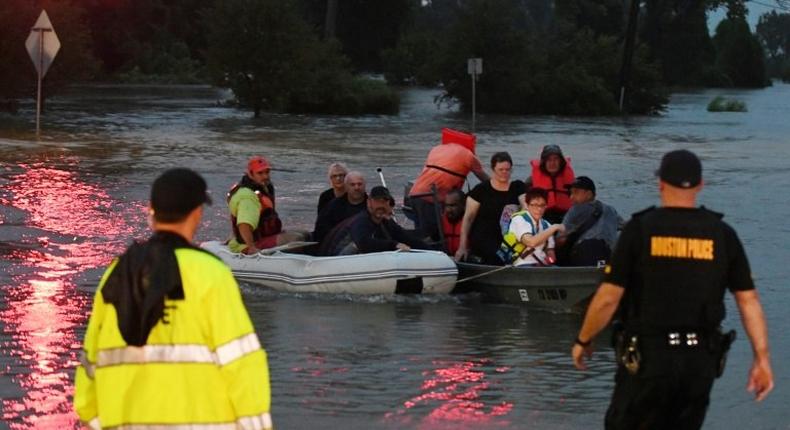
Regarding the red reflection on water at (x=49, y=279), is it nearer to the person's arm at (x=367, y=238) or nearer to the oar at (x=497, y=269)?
the person's arm at (x=367, y=238)

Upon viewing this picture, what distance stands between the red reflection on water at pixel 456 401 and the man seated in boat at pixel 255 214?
3.65 meters

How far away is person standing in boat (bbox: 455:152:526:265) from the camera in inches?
583

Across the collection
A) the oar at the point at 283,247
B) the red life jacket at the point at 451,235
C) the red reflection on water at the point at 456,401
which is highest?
the red life jacket at the point at 451,235

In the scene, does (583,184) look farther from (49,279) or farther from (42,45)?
(42,45)

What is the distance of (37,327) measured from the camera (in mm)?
13195

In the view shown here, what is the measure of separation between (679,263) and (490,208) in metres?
8.80

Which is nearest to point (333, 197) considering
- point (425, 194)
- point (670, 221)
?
point (425, 194)

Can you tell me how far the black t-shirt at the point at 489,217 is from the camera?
48.7 feet

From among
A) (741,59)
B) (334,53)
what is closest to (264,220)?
(334,53)

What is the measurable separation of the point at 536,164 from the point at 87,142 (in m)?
24.2

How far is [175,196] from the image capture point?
5.14 m

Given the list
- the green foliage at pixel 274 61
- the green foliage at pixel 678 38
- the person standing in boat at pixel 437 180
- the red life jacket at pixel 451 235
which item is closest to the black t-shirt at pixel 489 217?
the red life jacket at pixel 451 235

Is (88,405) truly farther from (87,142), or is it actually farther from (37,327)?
(87,142)

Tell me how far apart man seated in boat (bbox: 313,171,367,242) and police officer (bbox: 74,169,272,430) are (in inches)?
413
